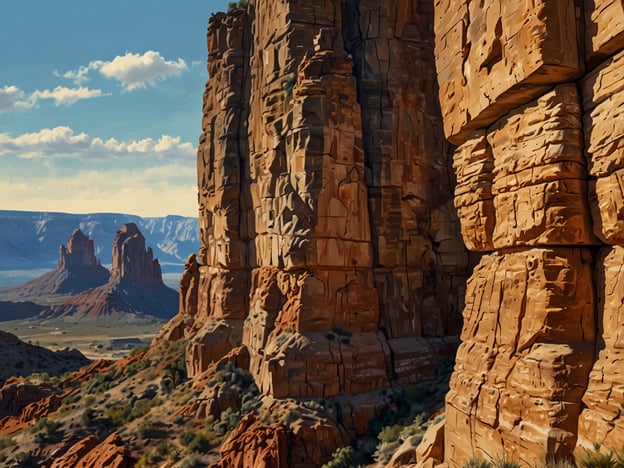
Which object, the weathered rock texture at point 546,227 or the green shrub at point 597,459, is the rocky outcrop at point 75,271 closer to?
the weathered rock texture at point 546,227

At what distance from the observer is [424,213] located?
35719 millimetres

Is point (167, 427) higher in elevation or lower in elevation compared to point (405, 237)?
lower

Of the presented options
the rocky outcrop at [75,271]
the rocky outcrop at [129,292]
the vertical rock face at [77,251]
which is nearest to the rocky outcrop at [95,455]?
the rocky outcrop at [129,292]

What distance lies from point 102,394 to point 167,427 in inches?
535

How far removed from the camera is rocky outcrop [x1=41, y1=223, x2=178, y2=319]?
146650 millimetres

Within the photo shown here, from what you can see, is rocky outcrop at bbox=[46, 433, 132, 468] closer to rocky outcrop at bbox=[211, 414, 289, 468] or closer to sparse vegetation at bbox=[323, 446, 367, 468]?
rocky outcrop at bbox=[211, 414, 289, 468]

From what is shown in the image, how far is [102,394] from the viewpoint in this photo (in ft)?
148

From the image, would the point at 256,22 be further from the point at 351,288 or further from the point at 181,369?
the point at 181,369

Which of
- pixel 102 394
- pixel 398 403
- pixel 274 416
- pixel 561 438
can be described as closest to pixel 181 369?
pixel 102 394

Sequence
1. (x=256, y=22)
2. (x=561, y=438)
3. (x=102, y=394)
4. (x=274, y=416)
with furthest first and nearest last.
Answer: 1. (x=102, y=394)
2. (x=256, y=22)
3. (x=274, y=416)
4. (x=561, y=438)

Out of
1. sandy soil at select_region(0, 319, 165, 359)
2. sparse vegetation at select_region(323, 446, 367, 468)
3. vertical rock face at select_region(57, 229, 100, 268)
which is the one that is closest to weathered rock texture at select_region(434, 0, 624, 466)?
sparse vegetation at select_region(323, 446, 367, 468)

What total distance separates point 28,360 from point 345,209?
55.3 m

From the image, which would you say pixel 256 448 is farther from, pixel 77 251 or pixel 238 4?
pixel 77 251

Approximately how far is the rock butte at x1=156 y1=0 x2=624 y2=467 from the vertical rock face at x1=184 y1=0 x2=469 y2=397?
0.44 feet
